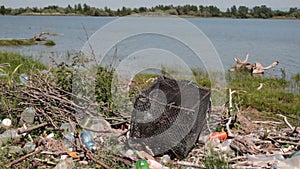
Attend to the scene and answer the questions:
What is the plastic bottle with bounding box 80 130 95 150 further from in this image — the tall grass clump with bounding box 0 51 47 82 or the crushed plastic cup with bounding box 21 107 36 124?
the tall grass clump with bounding box 0 51 47 82

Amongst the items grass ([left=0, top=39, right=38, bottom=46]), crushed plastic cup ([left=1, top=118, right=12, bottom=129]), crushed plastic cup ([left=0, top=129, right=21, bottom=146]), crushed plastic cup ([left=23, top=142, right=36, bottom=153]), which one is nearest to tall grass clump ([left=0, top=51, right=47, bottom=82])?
crushed plastic cup ([left=1, top=118, right=12, bottom=129])

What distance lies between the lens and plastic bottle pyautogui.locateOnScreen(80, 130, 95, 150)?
12.7ft

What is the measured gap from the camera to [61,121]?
4.43m

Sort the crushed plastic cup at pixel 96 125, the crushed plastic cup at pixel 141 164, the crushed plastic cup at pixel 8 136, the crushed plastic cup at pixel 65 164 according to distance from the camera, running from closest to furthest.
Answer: the crushed plastic cup at pixel 141 164 → the crushed plastic cup at pixel 65 164 → the crushed plastic cup at pixel 8 136 → the crushed plastic cup at pixel 96 125

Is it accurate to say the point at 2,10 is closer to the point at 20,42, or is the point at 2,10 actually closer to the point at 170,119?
the point at 20,42

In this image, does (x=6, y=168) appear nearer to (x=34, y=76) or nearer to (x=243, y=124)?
(x=34, y=76)

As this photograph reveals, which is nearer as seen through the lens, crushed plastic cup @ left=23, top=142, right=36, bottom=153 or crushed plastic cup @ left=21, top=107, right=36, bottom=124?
crushed plastic cup @ left=23, top=142, right=36, bottom=153

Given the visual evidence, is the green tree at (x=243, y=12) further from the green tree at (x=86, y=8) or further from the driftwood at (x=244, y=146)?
the driftwood at (x=244, y=146)

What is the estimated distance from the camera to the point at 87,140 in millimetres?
3924

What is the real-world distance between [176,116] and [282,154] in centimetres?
100

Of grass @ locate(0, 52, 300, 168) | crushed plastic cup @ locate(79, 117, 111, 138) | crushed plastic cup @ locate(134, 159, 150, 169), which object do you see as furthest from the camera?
grass @ locate(0, 52, 300, 168)

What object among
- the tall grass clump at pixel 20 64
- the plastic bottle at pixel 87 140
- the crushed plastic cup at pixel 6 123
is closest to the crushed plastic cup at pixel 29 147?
the plastic bottle at pixel 87 140

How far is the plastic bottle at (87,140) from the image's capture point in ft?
12.7

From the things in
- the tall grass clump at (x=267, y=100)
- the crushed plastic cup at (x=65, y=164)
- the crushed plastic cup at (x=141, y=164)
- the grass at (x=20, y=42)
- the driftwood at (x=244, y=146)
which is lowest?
the grass at (x=20, y=42)
